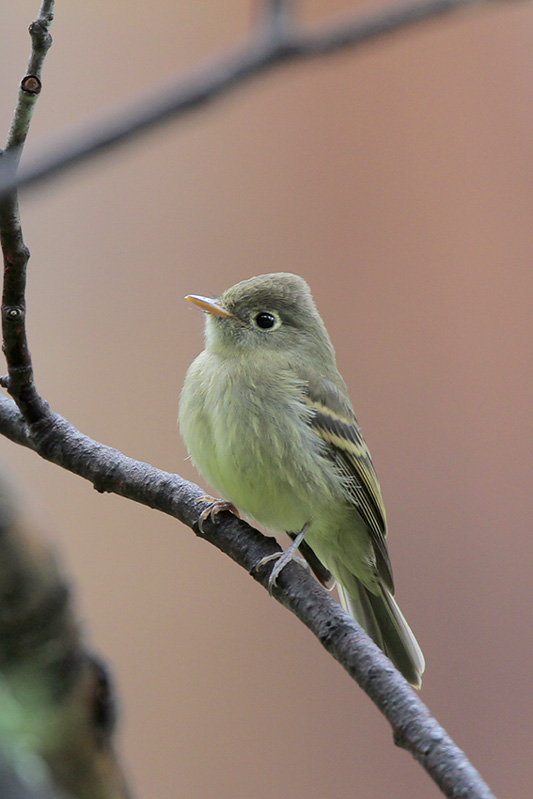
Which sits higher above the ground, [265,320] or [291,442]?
[265,320]

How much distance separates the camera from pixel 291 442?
2137mm

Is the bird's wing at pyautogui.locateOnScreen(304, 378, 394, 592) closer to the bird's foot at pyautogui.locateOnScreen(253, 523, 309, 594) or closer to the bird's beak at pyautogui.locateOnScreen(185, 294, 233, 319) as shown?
the bird's beak at pyautogui.locateOnScreen(185, 294, 233, 319)

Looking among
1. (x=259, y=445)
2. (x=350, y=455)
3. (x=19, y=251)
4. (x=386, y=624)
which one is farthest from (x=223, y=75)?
(x=386, y=624)

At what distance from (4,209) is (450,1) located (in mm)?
814

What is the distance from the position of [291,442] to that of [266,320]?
0.44 metres

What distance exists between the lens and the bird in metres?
2.10

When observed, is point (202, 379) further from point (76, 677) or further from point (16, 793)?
point (16, 793)

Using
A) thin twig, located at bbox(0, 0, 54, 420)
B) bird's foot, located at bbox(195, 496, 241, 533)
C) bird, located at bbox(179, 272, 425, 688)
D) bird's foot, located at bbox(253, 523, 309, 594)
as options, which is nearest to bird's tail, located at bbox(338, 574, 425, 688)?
bird, located at bbox(179, 272, 425, 688)

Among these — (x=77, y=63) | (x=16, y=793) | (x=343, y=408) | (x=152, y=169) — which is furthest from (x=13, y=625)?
(x=77, y=63)

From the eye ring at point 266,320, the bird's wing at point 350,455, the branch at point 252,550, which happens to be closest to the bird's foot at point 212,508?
the branch at point 252,550

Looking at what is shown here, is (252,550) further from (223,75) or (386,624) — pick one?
(223,75)

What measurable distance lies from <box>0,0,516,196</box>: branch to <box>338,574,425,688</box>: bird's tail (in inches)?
80.1

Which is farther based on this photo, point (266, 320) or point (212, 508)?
point (266, 320)

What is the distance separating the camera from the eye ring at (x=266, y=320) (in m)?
2.41
